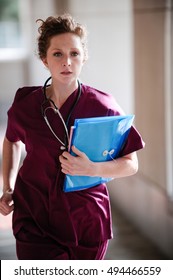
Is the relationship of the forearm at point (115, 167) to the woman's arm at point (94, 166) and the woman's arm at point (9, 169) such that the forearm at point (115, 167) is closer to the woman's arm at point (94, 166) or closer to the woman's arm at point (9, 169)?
the woman's arm at point (94, 166)

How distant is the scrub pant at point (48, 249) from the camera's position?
0.89 metres

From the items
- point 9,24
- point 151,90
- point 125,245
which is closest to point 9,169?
point 9,24

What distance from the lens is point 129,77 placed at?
1.49 metres

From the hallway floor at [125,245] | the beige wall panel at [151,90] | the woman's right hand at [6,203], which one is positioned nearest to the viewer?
→ the woman's right hand at [6,203]

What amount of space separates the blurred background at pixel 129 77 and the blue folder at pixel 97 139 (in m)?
0.18

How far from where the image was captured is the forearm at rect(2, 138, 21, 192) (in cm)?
92

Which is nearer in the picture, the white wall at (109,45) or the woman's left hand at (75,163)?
the woman's left hand at (75,163)

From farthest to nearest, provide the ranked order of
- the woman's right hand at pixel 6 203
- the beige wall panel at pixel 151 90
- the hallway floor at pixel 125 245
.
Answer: the beige wall panel at pixel 151 90
the hallway floor at pixel 125 245
the woman's right hand at pixel 6 203

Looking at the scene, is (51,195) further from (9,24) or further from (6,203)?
(9,24)

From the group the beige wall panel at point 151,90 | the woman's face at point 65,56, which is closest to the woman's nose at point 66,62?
the woman's face at point 65,56

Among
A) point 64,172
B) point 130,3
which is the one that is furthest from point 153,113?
point 64,172

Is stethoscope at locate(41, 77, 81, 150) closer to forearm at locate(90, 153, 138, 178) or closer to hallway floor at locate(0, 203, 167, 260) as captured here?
forearm at locate(90, 153, 138, 178)

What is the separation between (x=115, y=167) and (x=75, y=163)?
8cm
